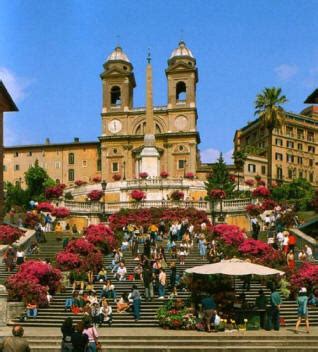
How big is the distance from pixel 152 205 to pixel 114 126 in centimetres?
5381

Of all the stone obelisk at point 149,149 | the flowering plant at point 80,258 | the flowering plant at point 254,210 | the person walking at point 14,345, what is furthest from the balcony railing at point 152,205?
the person walking at point 14,345

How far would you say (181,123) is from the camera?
368 ft

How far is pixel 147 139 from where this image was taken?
84562mm

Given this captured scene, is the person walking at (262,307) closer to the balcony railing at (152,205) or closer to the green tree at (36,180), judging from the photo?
the balcony railing at (152,205)

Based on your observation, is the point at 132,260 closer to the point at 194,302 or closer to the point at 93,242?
the point at 93,242

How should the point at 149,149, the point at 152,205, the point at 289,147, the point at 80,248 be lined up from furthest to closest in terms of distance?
1. the point at 289,147
2. the point at 149,149
3. the point at 152,205
4. the point at 80,248

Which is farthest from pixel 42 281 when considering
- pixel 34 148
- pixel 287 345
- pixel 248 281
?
pixel 34 148

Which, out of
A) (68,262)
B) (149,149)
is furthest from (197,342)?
(149,149)

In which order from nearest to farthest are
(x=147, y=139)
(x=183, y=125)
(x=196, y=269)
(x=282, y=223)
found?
(x=196, y=269) → (x=282, y=223) → (x=147, y=139) → (x=183, y=125)

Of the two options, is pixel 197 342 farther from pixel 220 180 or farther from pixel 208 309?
pixel 220 180

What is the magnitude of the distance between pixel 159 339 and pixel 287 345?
4203mm

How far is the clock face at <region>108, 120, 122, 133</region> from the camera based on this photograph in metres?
115

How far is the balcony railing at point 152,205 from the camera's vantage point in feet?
197

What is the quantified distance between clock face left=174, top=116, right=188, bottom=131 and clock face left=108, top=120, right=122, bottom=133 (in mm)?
10334
